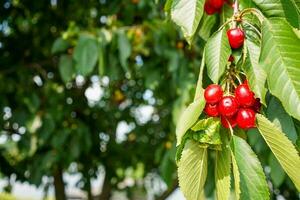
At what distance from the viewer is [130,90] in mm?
4316

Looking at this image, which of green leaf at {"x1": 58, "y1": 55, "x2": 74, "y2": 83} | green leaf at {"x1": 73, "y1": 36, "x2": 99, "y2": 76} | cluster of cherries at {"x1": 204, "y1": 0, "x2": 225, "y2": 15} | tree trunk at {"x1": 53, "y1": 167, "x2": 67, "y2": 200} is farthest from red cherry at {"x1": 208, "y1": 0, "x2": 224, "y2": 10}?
tree trunk at {"x1": 53, "y1": 167, "x2": 67, "y2": 200}

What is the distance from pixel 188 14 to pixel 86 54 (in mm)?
1566

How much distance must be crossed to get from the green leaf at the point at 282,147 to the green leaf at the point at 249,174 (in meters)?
0.04

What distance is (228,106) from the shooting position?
0.82m

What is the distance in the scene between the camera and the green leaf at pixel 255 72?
2.78 ft

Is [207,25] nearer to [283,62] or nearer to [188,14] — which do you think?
[188,14]

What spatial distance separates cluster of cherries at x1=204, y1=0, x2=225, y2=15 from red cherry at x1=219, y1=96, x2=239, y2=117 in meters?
0.38

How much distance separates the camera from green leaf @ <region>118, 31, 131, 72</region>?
253 cm

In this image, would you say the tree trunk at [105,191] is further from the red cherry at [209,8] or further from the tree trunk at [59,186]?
the red cherry at [209,8]

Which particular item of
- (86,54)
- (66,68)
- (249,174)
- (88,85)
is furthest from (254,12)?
(88,85)

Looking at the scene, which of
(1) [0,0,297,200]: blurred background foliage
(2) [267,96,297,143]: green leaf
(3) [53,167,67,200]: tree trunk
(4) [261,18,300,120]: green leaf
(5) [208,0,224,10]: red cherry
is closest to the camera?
(4) [261,18,300,120]: green leaf

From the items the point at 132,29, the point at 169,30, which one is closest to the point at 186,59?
the point at 169,30

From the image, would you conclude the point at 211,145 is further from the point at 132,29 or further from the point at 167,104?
the point at 167,104

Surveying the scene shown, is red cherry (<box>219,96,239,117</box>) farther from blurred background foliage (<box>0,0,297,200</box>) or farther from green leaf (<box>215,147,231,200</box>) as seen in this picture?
blurred background foliage (<box>0,0,297,200</box>)
